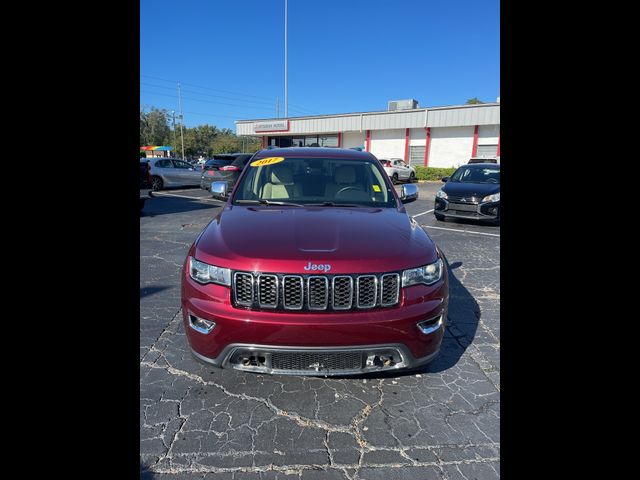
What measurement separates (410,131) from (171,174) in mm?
19675

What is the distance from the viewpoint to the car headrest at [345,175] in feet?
11.8

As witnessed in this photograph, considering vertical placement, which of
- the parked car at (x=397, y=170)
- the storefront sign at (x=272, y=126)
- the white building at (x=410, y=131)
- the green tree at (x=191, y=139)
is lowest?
the parked car at (x=397, y=170)

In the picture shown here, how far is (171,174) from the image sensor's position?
55.4 ft

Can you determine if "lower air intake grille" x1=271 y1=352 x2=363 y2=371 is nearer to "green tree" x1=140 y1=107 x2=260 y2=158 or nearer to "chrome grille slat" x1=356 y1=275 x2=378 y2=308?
"chrome grille slat" x1=356 y1=275 x2=378 y2=308

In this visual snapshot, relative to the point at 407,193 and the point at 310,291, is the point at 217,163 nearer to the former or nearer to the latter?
the point at 407,193

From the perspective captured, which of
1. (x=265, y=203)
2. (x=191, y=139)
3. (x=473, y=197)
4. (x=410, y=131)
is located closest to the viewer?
(x=265, y=203)

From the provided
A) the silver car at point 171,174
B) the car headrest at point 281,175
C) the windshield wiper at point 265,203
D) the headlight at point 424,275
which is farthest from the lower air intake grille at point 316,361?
the silver car at point 171,174

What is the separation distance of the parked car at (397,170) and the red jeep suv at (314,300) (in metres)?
20.2

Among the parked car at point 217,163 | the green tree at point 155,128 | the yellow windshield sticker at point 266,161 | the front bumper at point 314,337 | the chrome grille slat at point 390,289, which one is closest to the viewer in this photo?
the front bumper at point 314,337

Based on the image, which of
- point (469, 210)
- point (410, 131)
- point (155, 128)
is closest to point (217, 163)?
point (469, 210)

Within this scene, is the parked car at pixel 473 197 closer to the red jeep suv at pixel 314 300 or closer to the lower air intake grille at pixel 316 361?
the red jeep suv at pixel 314 300
